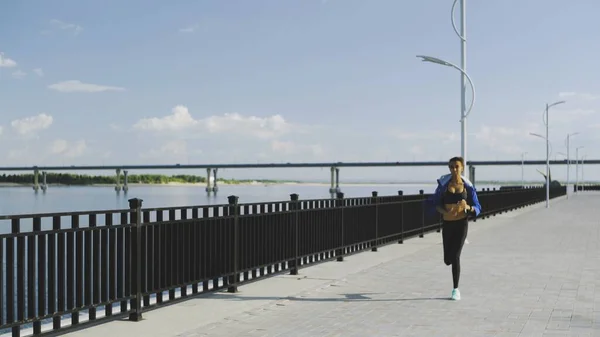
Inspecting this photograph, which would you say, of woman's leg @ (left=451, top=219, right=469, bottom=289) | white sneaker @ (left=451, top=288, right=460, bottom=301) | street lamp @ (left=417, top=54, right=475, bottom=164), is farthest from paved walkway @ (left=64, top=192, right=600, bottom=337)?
street lamp @ (left=417, top=54, right=475, bottom=164)

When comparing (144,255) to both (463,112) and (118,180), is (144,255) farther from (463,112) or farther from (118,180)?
(118,180)

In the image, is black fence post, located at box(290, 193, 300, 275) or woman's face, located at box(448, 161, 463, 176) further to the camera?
black fence post, located at box(290, 193, 300, 275)

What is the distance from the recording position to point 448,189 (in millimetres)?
9508

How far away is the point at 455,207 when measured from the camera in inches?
371

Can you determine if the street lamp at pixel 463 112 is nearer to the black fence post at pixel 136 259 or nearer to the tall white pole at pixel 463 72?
the tall white pole at pixel 463 72

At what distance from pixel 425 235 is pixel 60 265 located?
47.4 feet

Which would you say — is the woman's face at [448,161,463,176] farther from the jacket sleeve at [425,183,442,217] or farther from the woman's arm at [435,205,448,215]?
the woman's arm at [435,205,448,215]

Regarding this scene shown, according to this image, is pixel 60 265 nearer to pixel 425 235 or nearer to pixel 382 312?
pixel 382 312

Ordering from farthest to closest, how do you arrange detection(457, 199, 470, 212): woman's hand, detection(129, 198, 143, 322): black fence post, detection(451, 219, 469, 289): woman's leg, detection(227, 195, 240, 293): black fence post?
detection(227, 195, 240, 293): black fence post
detection(451, 219, 469, 289): woman's leg
detection(457, 199, 470, 212): woman's hand
detection(129, 198, 143, 322): black fence post

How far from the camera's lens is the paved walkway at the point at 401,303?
25.0ft

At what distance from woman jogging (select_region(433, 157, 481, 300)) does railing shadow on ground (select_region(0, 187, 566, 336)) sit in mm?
2745

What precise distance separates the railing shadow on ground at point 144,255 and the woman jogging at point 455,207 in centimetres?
274

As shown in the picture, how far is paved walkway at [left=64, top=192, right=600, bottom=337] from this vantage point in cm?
763

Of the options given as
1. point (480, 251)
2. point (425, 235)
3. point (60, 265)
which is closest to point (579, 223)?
point (425, 235)
